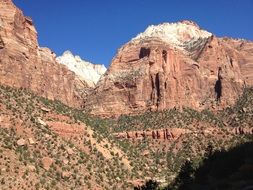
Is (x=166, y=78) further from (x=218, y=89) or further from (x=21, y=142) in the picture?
(x=21, y=142)

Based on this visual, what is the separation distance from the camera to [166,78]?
156 meters

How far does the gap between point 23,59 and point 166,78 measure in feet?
153

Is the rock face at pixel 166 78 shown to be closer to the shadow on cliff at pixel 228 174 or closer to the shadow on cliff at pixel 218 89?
the shadow on cliff at pixel 218 89

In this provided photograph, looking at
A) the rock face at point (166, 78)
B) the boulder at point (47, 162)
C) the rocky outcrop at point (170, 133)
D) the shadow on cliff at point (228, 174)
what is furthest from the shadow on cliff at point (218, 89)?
the shadow on cliff at point (228, 174)

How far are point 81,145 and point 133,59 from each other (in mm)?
63504

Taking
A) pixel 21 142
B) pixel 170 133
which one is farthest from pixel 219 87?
pixel 21 142

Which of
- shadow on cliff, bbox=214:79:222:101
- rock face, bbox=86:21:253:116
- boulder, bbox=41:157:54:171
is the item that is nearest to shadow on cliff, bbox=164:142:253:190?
boulder, bbox=41:157:54:171

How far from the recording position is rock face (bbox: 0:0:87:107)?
388 ft

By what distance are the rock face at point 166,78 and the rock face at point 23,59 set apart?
1886cm

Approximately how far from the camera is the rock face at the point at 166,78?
509ft

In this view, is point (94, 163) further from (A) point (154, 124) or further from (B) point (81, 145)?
(A) point (154, 124)

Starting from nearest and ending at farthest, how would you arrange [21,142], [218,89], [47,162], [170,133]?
[47,162] < [21,142] < [170,133] < [218,89]

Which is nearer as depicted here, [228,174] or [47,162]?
[228,174]

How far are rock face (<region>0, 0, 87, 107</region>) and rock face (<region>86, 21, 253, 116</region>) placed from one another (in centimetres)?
1886
